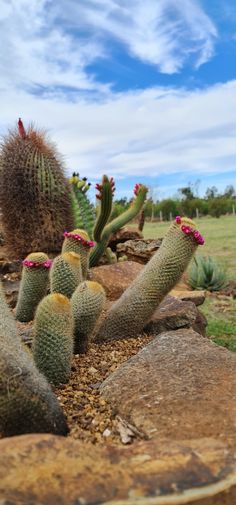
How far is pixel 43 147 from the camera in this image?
5.11 metres

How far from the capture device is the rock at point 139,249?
8.67 meters

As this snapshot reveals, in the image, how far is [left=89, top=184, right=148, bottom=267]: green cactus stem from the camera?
6395 millimetres

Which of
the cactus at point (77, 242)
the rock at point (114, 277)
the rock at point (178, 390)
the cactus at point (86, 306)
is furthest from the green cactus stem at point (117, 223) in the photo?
the rock at point (178, 390)

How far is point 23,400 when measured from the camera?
1.88 metres

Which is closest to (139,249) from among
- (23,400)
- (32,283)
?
(32,283)

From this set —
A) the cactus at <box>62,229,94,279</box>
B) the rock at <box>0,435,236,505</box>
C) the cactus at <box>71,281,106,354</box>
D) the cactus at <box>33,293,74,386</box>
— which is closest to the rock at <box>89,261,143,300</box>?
the cactus at <box>62,229,94,279</box>

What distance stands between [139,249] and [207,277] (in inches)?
82.4

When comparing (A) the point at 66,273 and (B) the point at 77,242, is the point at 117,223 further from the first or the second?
(A) the point at 66,273

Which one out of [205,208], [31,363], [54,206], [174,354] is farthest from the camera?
[205,208]

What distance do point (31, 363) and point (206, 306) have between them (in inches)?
273

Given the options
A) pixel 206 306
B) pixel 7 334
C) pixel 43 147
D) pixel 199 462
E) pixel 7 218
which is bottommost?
pixel 206 306

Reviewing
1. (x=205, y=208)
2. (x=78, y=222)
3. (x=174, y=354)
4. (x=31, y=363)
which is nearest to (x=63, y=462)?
(x=31, y=363)

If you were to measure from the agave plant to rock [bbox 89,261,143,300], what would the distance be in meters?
4.51

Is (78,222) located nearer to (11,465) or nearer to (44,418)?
(44,418)
